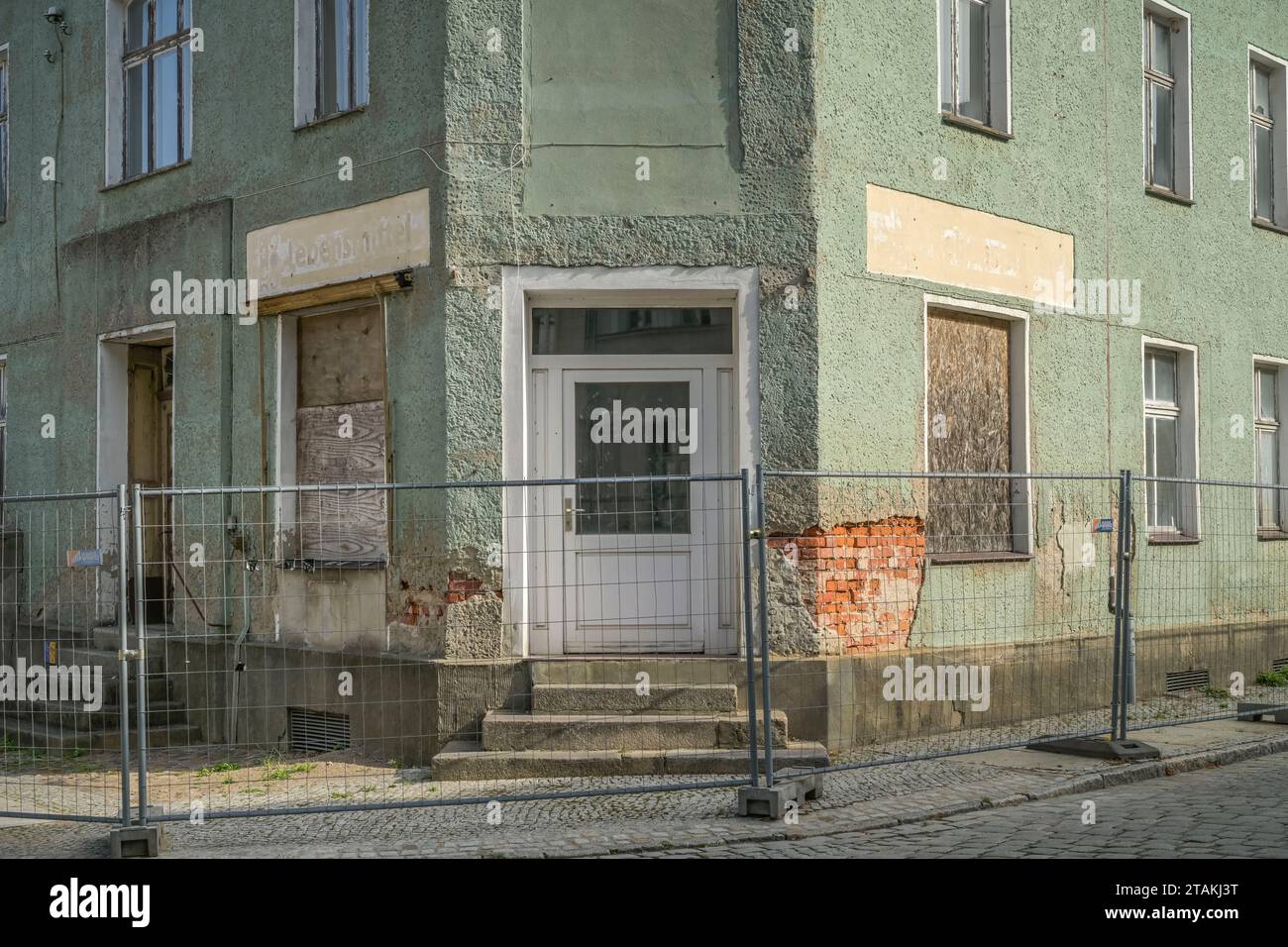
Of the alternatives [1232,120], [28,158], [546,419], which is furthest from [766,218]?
[28,158]

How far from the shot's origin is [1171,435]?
13.5 metres

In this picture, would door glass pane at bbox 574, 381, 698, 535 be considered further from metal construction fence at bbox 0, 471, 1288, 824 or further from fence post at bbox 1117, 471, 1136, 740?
fence post at bbox 1117, 471, 1136, 740

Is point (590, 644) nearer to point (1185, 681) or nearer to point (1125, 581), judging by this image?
point (1125, 581)

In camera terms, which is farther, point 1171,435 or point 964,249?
point 1171,435

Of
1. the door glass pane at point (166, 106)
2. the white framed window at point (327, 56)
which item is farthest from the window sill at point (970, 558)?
the door glass pane at point (166, 106)

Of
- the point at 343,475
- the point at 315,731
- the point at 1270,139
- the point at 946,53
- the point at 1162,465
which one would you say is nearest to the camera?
the point at 315,731

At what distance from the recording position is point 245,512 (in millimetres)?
11188

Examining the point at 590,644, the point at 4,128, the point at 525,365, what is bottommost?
the point at 590,644

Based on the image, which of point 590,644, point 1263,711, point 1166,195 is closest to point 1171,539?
point 1263,711

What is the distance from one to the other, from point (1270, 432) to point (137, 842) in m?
12.6

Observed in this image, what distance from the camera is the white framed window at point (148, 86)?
40.2 ft

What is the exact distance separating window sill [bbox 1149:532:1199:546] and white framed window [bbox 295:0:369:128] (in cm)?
824

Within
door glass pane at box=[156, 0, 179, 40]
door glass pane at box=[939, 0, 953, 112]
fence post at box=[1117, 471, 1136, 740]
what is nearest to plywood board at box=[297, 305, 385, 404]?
door glass pane at box=[156, 0, 179, 40]

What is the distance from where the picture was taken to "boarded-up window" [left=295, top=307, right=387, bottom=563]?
1052 centimetres
